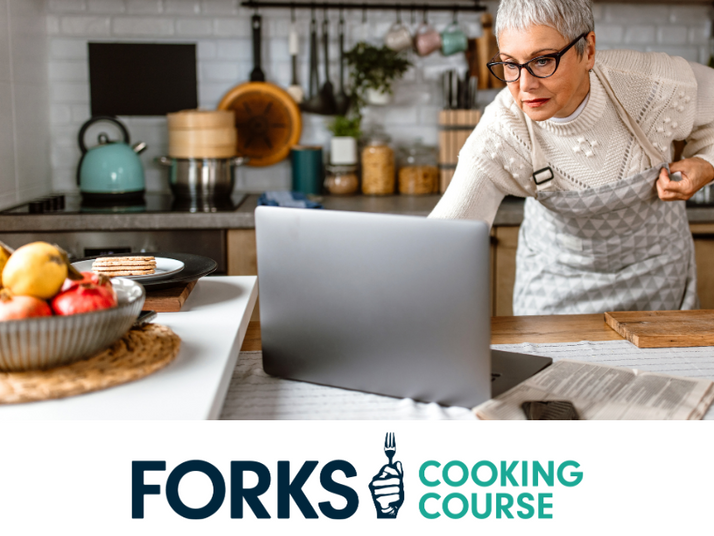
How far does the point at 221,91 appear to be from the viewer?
294 centimetres

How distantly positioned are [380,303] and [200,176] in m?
1.89

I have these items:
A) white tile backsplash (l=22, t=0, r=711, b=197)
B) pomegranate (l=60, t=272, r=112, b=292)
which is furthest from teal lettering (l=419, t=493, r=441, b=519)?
white tile backsplash (l=22, t=0, r=711, b=197)

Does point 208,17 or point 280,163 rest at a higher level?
point 208,17

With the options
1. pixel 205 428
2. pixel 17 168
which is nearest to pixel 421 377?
pixel 205 428

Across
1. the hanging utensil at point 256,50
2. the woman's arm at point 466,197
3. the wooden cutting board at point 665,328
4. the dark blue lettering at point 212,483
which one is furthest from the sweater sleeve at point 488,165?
the hanging utensil at point 256,50

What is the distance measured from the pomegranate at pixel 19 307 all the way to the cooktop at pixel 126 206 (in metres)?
1.53

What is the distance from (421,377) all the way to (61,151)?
8.06 ft

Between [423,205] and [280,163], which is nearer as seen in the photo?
[423,205]

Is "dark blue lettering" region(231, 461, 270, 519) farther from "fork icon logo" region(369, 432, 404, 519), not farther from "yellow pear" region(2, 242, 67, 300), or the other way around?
"yellow pear" region(2, 242, 67, 300)

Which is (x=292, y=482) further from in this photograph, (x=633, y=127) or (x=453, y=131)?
(x=453, y=131)

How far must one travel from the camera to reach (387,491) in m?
0.84

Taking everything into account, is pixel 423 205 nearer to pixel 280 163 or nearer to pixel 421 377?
pixel 280 163

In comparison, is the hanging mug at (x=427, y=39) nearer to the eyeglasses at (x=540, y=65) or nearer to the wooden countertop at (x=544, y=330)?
the eyeglasses at (x=540, y=65)

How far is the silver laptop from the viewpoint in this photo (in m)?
0.85
